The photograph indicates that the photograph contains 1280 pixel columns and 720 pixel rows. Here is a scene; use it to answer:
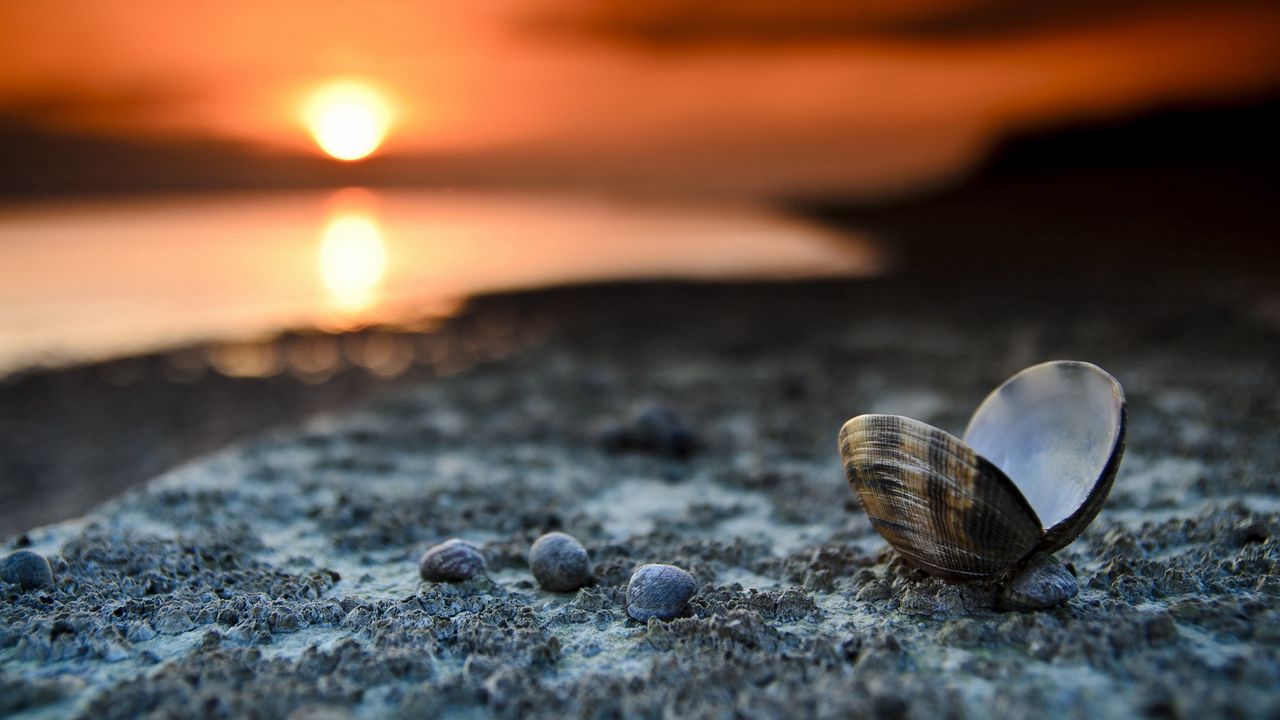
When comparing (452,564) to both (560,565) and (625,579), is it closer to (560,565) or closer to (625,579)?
(560,565)

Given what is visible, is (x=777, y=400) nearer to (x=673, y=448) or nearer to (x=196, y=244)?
(x=673, y=448)

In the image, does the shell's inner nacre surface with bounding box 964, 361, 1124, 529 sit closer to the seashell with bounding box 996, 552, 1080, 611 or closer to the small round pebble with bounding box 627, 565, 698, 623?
the seashell with bounding box 996, 552, 1080, 611

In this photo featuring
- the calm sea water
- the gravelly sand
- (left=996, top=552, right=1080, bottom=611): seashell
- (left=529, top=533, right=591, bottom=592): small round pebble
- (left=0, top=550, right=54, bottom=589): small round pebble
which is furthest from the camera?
the calm sea water

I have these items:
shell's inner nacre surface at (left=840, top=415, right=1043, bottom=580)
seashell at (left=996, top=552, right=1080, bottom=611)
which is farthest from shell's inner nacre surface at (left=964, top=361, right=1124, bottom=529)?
shell's inner nacre surface at (left=840, top=415, right=1043, bottom=580)

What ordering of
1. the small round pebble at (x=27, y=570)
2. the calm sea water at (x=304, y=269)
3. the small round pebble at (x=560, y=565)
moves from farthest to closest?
the calm sea water at (x=304, y=269) → the small round pebble at (x=560, y=565) → the small round pebble at (x=27, y=570)

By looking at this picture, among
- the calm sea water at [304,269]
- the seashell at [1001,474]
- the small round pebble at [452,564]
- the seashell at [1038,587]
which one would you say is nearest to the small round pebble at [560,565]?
the small round pebble at [452,564]

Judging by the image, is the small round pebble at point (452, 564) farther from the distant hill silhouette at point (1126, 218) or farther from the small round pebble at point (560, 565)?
the distant hill silhouette at point (1126, 218)

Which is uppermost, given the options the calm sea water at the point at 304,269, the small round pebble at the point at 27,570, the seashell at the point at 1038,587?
the calm sea water at the point at 304,269
